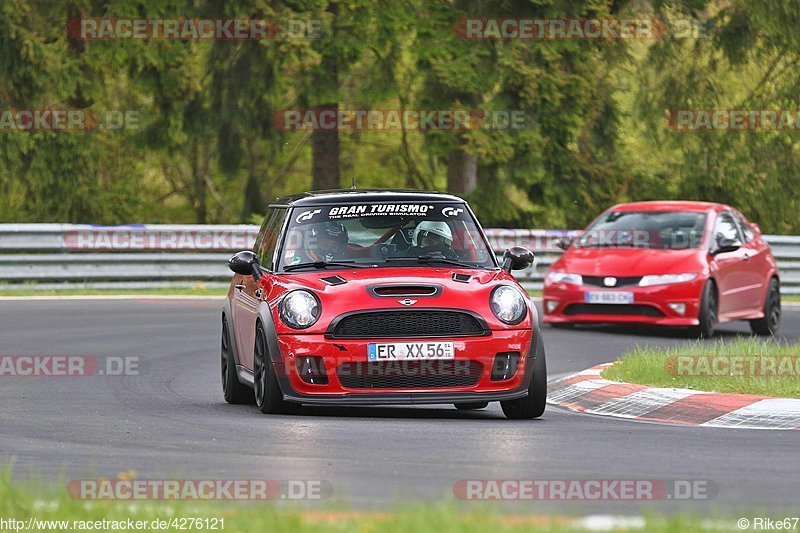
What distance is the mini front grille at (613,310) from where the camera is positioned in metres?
18.5

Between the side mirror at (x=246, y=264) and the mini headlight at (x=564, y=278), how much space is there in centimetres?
762

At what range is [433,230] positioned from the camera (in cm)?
1168

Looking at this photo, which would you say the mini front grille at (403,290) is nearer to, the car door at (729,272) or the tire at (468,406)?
the tire at (468,406)

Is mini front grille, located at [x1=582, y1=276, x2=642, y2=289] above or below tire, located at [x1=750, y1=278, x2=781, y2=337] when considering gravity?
above

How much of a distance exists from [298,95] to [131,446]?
20.6 metres

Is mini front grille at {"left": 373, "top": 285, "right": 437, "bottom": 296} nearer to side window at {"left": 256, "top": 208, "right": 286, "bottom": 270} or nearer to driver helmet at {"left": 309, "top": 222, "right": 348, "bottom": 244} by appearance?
driver helmet at {"left": 309, "top": 222, "right": 348, "bottom": 244}

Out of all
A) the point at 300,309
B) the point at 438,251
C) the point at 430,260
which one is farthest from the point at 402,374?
the point at 438,251

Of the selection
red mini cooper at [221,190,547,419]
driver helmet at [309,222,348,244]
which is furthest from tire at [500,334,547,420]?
driver helmet at [309,222,348,244]

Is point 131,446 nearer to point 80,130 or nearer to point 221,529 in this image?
point 221,529

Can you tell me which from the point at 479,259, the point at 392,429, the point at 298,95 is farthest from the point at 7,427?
the point at 298,95

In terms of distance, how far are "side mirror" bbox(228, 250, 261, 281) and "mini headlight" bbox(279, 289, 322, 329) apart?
1087 millimetres

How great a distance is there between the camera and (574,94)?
30.0 m

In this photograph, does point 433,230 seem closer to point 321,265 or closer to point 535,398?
point 321,265

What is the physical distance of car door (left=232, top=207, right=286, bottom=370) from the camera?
11.5 meters
